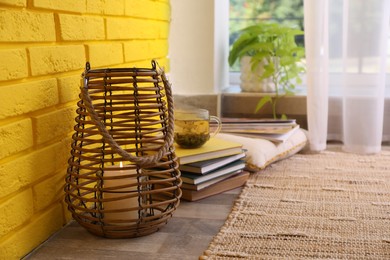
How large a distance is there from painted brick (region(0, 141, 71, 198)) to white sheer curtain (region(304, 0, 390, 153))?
0.92m

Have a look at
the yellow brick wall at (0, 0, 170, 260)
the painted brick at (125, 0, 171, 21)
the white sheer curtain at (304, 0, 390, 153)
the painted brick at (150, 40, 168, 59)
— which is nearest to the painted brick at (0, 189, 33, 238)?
the yellow brick wall at (0, 0, 170, 260)

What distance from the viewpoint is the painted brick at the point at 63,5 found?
999 mm

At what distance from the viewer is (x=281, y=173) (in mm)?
1532

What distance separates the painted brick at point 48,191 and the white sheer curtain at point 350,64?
36.4 inches

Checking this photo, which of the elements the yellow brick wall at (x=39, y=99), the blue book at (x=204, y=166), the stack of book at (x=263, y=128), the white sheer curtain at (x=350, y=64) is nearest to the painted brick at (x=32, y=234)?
the yellow brick wall at (x=39, y=99)

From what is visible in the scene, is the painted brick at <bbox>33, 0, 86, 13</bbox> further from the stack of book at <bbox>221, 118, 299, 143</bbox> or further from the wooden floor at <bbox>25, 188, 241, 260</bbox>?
the stack of book at <bbox>221, 118, 299, 143</bbox>

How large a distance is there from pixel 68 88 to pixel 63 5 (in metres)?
0.16

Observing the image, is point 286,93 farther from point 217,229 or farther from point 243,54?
point 217,229

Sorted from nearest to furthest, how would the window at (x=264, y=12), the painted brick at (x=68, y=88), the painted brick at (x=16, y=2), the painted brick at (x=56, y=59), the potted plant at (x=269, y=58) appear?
the painted brick at (x=16, y=2) → the painted brick at (x=56, y=59) → the painted brick at (x=68, y=88) → the potted plant at (x=269, y=58) → the window at (x=264, y=12)

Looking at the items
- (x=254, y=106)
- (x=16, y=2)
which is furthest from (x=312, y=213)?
(x=254, y=106)

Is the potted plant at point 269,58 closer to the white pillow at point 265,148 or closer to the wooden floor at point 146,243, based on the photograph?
the white pillow at point 265,148

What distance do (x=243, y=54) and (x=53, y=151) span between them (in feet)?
3.42

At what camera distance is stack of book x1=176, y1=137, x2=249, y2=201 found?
130 centimetres

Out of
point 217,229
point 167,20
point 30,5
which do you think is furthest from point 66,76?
point 167,20
